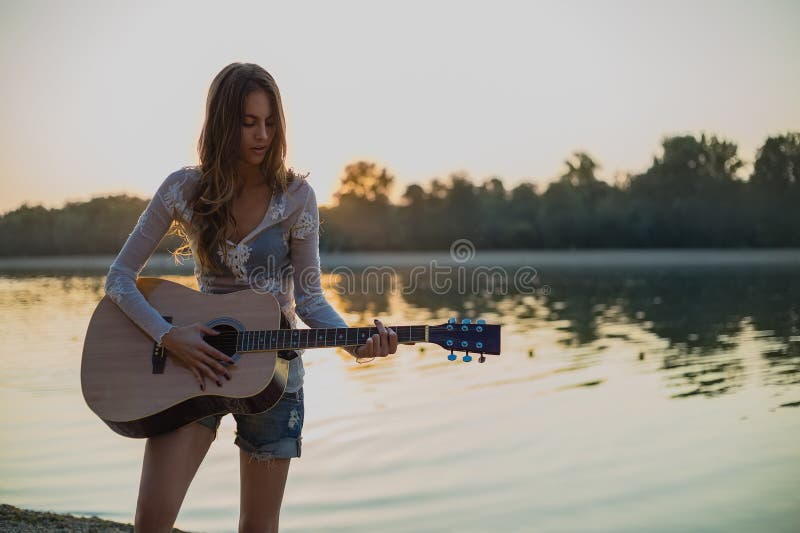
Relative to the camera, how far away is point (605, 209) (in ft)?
180

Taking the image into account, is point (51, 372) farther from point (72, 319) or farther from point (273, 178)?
point (273, 178)

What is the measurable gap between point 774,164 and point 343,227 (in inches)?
1120

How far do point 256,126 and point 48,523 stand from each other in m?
2.78

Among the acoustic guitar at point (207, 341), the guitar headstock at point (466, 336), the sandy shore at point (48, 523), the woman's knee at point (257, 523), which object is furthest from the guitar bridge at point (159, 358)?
the sandy shore at point (48, 523)

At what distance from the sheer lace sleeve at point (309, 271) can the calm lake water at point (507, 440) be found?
8.66 ft

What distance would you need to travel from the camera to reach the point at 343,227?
53.4 m

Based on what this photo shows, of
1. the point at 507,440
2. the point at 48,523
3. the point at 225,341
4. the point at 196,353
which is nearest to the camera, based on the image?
the point at 196,353

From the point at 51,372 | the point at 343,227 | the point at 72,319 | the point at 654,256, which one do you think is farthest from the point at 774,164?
the point at 51,372

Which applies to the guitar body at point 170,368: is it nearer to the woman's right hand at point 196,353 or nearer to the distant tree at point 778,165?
the woman's right hand at point 196,353

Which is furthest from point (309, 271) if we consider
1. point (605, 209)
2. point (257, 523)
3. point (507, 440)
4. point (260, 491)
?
point (605, 209)

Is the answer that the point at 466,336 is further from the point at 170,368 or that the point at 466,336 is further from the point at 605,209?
the point at 605,209

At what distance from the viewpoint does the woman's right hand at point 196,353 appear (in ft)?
9.23

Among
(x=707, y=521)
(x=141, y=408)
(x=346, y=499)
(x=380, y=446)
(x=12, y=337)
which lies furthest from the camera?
(x=12, y=337)

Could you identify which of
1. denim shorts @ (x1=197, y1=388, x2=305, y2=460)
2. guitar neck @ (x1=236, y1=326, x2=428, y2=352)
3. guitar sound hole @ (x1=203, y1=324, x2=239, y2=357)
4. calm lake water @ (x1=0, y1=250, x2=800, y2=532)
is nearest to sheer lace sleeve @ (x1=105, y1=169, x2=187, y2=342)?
guitar sound hole @ (x1=203, y1=324, x2=239, y2=357)
